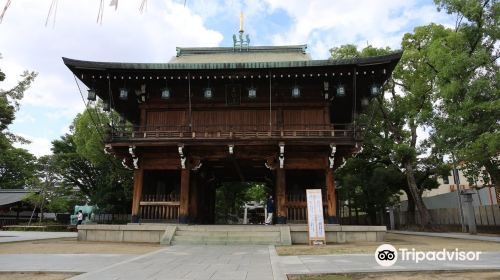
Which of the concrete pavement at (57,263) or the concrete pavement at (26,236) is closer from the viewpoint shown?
the concrete pavement at (57,263)

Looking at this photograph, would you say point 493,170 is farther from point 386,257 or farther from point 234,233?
point 386,257

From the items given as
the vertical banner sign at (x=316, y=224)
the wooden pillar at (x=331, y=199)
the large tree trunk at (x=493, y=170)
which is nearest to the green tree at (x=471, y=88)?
the large tree trunk at (x=493, y=170)

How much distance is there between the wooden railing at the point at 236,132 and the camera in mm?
17938

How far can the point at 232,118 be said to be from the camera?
19719 millimetres

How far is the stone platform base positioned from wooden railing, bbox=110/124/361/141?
436cm

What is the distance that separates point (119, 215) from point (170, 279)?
28.8 metres

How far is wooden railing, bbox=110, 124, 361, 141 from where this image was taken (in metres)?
17.9

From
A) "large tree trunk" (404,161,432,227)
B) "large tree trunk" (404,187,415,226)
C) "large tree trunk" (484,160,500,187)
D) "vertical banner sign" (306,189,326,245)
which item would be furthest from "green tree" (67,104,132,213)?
"large tree trunk" (484,160,500,187)

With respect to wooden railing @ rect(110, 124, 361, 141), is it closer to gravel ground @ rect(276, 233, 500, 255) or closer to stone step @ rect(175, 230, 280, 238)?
stone step @ rect(175, 230, 280, 238)

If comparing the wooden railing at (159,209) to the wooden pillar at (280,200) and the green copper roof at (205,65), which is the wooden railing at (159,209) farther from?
the green copper roof at (205,65)

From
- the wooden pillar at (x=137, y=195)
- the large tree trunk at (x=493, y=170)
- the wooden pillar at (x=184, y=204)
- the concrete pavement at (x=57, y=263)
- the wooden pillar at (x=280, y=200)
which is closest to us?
the concrete pavement at (x=57, y=263)

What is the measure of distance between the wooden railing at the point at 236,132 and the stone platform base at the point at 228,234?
4358 mm

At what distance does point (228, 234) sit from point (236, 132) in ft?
16.5

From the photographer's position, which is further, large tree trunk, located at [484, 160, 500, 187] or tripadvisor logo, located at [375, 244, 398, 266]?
large tree trunk, located at [484, 160, 500, 187]
